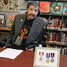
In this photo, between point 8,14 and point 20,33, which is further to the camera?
point 8,14

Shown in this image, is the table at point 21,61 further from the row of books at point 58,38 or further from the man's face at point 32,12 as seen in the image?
the row of books at point 58,38

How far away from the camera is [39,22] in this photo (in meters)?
2.13

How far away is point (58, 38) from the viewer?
11.6 ft

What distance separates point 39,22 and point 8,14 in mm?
2257

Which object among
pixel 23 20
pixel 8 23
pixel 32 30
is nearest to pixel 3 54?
pixel 32 30

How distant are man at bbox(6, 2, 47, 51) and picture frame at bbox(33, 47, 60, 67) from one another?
841 mm

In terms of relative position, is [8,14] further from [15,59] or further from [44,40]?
[15,59]

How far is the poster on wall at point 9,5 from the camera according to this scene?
3993 millimetres

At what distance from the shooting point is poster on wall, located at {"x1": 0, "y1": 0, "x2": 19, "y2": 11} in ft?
13.1

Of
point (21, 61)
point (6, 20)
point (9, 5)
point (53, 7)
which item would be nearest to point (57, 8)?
point (53, 7)

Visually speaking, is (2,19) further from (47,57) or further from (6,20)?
(47,57)

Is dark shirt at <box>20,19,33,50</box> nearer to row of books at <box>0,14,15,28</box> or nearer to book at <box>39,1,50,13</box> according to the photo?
book at <box>39,1,50,13</box>

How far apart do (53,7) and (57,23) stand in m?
0.46

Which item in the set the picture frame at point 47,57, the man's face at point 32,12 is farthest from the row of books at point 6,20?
the picture frame at point 47,57
